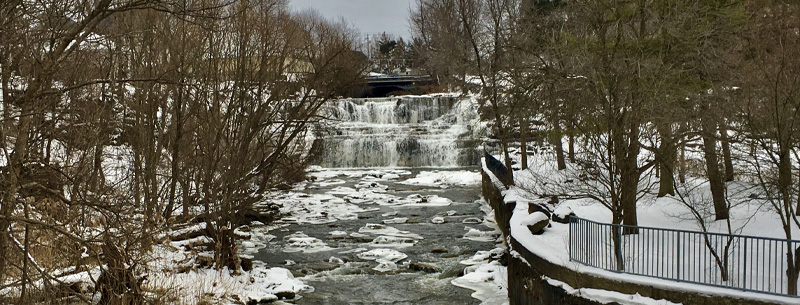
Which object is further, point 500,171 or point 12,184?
point 500,171

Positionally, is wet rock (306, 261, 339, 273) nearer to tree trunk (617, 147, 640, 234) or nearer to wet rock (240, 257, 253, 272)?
wet rock (240, 257, 253, 272)

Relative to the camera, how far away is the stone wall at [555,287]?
10727mm

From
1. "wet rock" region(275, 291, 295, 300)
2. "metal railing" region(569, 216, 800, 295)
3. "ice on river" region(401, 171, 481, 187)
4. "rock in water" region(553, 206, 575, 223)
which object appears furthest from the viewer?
"ice on river" region(401, 171, 481, 187)

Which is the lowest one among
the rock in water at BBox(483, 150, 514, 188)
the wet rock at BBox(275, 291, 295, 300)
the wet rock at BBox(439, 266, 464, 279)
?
the wet rock at BBox(275, 291, 295, 300)

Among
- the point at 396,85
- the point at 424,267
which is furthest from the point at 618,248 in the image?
the point at 396,85

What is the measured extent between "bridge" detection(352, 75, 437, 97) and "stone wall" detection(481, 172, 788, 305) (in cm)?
4833

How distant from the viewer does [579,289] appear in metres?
11.9

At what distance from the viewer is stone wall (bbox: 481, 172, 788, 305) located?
35.2 feet

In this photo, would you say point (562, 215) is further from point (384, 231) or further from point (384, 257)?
point (384, 231)

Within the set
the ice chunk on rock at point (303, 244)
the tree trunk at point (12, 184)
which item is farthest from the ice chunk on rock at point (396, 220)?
the tree trunk at point (12, 184)

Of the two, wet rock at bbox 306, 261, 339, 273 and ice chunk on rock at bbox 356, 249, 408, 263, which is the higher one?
ice chunk on rock at bbox 356, 249, 408, 263

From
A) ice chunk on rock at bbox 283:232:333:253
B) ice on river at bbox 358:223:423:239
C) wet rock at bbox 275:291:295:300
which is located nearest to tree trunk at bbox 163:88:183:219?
wet rock at bbox 275:291:295:300

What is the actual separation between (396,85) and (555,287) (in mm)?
53808

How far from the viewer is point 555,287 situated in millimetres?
12453
